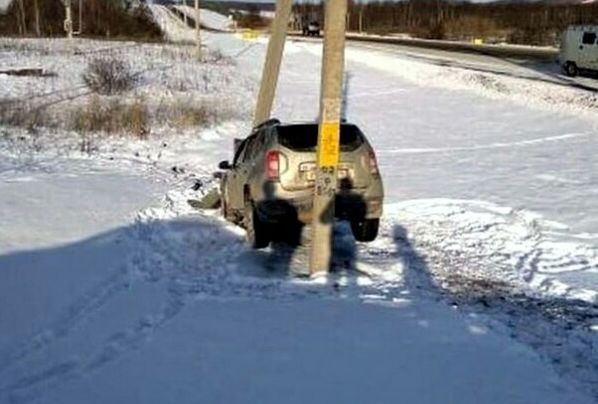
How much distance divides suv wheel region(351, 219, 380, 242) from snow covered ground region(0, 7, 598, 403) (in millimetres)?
144

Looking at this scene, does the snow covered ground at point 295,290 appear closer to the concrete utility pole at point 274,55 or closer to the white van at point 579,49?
the concrete utility pole at point 274,55

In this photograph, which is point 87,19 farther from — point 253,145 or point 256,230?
point 256,230

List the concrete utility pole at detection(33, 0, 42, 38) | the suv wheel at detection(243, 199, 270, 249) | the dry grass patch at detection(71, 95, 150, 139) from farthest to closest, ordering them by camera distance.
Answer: the concrete utility pole at detection(33, 0, 42, 38), the dry grass patch at detection(71, 95, 150, 139), the suv wheel at detection(243, 199, 270, 249)

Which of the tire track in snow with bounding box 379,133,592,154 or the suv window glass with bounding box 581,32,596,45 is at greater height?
the suv window glass with bounding box 581,32,596,45

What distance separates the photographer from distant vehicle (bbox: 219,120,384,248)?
998 centimetres

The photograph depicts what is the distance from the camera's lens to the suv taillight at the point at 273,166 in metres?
9.97

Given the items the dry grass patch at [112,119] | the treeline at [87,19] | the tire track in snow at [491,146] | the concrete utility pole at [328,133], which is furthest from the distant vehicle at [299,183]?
the treeline at [87,19]

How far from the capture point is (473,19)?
323 feet

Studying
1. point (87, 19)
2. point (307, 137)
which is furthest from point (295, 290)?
point (87, 19)

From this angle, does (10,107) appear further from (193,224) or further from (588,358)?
(588,358)

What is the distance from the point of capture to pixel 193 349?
20.3ft

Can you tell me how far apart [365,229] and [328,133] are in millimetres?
2075

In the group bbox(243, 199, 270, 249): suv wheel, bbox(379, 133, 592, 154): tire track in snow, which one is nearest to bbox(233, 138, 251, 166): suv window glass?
bbox(243, 199, 270, 249): suv wheel

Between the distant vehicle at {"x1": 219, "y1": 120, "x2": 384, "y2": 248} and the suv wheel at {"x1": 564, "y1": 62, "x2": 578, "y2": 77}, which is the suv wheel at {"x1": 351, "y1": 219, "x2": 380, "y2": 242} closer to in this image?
the distant vehicle at {"x1": 219, "y1": 120, "x2": 384, "y2": 248}
